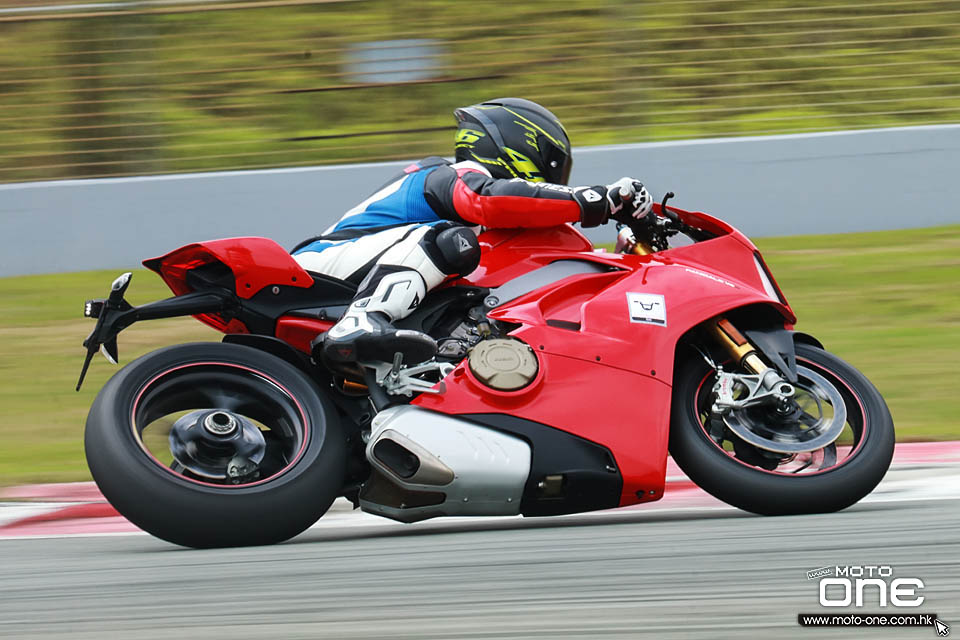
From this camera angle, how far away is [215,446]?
13.7 feet

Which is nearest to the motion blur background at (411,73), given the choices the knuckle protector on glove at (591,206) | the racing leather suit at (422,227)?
the racing leather suit at (422,227)

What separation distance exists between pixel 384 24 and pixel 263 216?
1884 mm

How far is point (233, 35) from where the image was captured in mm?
10266

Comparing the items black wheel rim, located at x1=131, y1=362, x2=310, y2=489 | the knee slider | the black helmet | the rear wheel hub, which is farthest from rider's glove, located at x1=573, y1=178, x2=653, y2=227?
the rear wheel hub

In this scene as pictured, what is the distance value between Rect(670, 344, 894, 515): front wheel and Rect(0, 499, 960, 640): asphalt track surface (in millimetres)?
93

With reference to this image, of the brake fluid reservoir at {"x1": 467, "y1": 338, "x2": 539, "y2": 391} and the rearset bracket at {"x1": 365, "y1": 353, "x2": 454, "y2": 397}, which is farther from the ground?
the brake fluid reservoir at {"x1": 467, "y1": 338, "x2": 539, "y2": 391}

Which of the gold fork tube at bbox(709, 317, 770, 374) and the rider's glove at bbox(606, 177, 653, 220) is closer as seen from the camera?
the gold fork tube at bbox(709, 317, 770, 374)

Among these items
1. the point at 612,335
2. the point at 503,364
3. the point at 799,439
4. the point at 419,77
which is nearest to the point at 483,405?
the point at 503,364

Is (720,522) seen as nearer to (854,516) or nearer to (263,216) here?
(854,516)

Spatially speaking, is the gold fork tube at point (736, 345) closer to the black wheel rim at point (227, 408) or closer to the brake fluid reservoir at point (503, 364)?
the brake fluid reservoir at point (503, 364)

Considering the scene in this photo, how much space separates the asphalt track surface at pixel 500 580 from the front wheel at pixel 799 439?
3.7 inches

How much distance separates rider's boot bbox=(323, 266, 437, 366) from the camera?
425 centimetres

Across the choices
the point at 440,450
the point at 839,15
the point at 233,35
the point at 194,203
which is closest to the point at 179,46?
the point at 233,35

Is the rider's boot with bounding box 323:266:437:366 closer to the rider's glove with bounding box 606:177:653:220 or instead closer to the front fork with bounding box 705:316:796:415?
the rider's glove with bounding box 606:177:653:220
